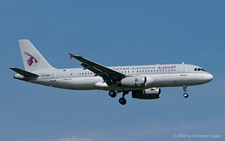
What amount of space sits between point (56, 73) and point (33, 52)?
6.04m

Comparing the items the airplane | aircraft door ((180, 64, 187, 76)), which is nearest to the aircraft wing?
the airplane

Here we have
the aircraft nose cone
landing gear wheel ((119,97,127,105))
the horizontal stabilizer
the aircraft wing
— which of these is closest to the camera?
the aircraft wing

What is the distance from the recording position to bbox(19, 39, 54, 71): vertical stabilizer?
74438mm

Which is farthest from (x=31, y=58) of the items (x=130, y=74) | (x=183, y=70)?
(x=183, y=70)

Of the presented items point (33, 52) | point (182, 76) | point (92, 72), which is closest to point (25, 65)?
point (33, 52)

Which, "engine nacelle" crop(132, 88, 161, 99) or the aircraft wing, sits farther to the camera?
"engine nacelle" crop(132, 88, 161, 99)

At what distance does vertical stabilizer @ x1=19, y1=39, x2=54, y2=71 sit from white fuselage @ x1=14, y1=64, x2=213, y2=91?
1.51 metres

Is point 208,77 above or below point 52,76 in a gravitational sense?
below

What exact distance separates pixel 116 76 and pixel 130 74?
1689 mm

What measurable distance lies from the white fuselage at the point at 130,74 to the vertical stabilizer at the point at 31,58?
59.4 inches

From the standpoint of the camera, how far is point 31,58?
75.2 meters

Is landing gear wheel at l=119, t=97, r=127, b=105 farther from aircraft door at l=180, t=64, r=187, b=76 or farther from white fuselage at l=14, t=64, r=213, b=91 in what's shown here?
aircraft door at l=180, t=64, r=187, b=76

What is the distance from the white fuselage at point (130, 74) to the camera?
219 ft

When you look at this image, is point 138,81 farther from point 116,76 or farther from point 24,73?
point 24,73
